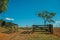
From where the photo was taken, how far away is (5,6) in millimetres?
27344

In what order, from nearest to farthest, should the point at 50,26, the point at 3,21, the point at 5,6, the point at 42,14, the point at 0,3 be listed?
1. the point at 50,26
2. the point at 0,3
3. the point at 5,6
4. the point at 3,21
5. the point at 42,14

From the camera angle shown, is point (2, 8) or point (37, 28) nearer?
point (37, 28)

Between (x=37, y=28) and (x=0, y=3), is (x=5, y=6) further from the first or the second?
(x=37, y=28)

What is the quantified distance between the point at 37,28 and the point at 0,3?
8684 millimetres

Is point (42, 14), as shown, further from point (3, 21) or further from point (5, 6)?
point (5, 6)

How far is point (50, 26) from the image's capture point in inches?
821

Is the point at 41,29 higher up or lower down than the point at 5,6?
lower down

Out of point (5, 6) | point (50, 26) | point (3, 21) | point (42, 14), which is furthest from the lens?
point (42, 14)

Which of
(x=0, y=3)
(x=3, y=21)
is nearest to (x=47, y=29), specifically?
(x=0, y=3)

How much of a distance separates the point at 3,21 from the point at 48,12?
26.1 metres

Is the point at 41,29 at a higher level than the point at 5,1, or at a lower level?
lower

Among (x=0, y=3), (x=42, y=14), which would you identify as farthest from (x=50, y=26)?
(x=42, y=14)

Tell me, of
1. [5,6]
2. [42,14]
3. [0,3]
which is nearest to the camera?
[0,3]

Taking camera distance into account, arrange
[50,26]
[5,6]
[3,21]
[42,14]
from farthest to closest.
→ [42,14] < [3,21] < [5,6] < [50,26]
